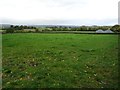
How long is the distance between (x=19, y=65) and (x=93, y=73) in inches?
150

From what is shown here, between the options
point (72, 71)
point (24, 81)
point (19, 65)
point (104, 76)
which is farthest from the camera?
point (19, 65)

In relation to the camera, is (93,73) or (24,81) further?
(93,73)

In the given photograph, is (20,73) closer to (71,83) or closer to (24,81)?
(24,81)

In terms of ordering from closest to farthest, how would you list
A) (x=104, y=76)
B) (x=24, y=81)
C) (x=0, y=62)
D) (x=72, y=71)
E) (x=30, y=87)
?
1. (x=30, y=87)
2. (x=24, y=81)
3. (x=104, y=76)
4. (x=72, y=71)
5. (x=0, y=62)

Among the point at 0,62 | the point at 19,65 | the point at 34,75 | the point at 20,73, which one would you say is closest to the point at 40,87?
the point at 34,75

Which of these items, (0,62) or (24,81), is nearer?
(24,81)

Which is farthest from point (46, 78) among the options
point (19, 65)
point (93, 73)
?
point (19, 65)

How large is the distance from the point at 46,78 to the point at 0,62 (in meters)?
4.22

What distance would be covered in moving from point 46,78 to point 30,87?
1.04m

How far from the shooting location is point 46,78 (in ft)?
24.0

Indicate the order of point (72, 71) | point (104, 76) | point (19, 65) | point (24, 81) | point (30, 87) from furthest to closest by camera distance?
point (19, 65) < point (72, 71) < point (104, 76) < point (24, 81) < point (30, 87)

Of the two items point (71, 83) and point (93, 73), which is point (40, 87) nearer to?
point (71, 83)

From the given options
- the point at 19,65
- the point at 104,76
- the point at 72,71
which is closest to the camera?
the point at 104,76

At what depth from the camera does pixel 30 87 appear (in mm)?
6387
